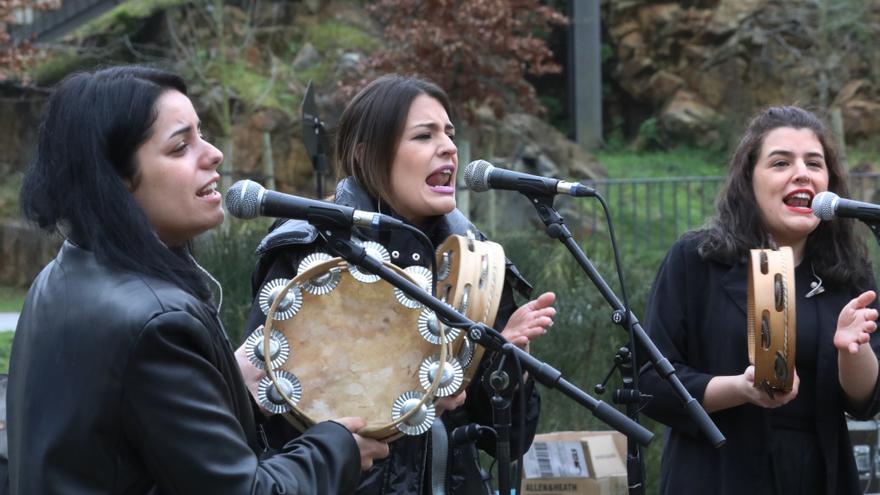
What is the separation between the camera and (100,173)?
7.25ft

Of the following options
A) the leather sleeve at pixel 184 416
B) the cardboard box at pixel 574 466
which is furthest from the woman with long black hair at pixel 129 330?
the cardboard box at pixel 574 466

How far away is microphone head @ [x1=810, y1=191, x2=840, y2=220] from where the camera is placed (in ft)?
11.2

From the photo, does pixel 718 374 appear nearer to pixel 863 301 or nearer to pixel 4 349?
pixel 863 301

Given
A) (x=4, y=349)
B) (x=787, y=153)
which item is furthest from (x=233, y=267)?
(x=787, y=153)

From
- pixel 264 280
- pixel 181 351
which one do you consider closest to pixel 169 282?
pixel 181 351

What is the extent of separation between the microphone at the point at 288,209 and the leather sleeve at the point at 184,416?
45 centimetres

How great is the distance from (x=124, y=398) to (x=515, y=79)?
1132 cm

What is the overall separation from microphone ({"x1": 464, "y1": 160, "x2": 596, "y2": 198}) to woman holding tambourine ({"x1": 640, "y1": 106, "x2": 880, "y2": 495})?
596 millimetres

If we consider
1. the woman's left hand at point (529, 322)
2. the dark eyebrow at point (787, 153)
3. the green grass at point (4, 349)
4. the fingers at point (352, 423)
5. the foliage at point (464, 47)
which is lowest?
the green grass at point (4, 349)

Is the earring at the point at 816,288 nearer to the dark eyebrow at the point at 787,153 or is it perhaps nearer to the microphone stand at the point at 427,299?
the dark eyebrow at the point at 787,153

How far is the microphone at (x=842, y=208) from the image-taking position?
10.9ft

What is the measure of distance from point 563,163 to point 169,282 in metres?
14.2

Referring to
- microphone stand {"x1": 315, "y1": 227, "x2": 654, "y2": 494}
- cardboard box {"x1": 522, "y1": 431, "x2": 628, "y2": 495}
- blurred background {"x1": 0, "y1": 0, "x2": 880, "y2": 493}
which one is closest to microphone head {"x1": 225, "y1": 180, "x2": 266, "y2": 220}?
microphone stand {"x1": 315, "y1": 227, "x2": 654, "y2": 494}

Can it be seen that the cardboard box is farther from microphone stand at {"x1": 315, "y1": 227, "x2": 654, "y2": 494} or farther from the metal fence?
the metal fence
